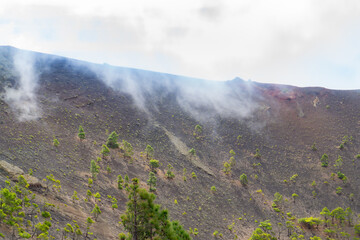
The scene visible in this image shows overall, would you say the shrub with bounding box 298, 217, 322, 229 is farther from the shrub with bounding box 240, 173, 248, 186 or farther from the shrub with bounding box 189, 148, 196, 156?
the shrub with bounding box 189, 148, 196, 156

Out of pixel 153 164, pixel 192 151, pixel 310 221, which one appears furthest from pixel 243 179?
pixel 153 164

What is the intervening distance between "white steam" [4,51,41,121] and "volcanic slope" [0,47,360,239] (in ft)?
0.89

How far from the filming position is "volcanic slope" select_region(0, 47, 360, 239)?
42219mm

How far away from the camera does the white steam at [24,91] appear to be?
177ft

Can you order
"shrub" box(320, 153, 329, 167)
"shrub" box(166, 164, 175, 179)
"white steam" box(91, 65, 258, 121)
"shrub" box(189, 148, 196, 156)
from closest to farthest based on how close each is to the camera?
1. "shrub" box(166, 164, 175, 179)
2. "shrub" box(189, 148, 196, 156)
3. "shrub" box(320, 153, 329, 167)
4. "white steam" box(91, 65, 258, 121)

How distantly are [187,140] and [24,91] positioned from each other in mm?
41673

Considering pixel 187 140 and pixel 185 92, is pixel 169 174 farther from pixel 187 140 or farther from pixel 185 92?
pixel 185 92

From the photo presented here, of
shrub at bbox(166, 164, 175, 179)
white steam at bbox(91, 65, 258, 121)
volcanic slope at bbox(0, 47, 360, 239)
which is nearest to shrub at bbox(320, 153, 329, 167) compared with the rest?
volcanic slope at bbox(0, 47, 360, 239)

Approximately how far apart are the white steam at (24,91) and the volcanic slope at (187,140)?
0.27 meters

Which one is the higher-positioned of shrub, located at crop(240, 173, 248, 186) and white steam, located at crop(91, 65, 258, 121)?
white steam, located at crop(91, 65, 258, 121)

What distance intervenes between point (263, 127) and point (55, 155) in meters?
60.0

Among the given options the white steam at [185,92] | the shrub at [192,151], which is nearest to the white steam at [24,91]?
the white steam at [185,92]

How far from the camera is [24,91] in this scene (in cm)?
6300

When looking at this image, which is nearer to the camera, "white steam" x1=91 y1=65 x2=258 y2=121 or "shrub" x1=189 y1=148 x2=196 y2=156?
"shrub" x1=189 y1=148 x2=196 y2=156
